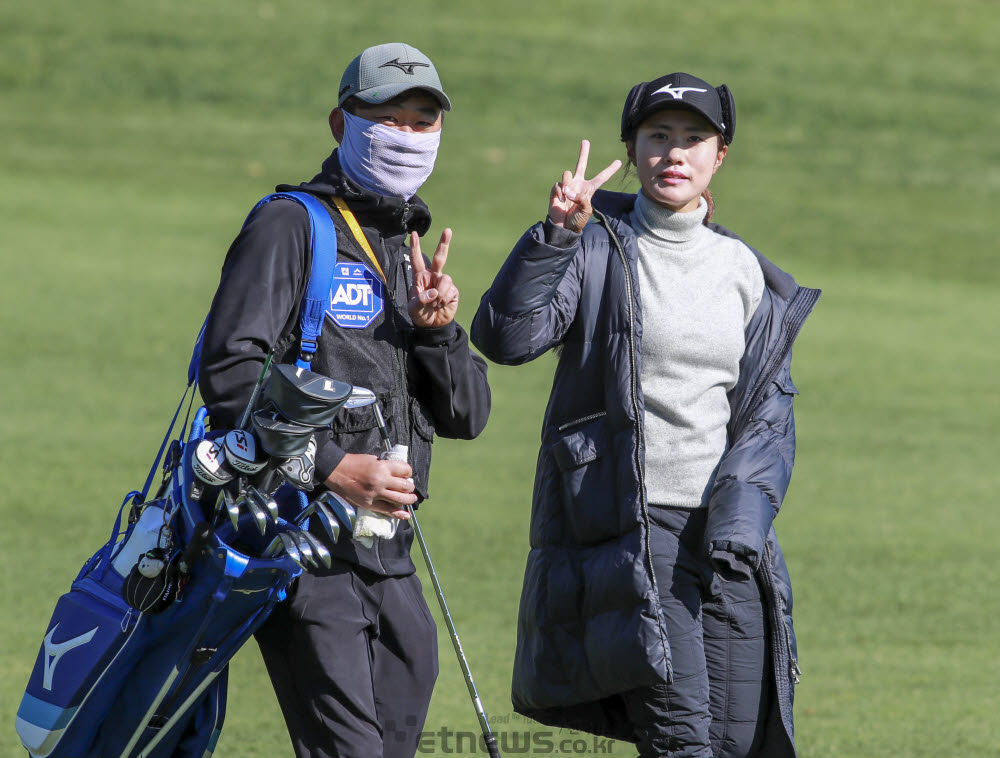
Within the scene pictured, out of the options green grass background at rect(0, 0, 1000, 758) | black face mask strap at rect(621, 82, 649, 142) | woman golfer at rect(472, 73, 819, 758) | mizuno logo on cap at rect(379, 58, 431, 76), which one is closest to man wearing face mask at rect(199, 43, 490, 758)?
mizuno logo on cap at rect(379, 58, 431, 76)

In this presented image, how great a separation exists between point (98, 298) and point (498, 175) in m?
9.07

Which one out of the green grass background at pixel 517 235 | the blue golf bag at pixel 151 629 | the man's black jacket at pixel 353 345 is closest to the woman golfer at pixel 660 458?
the man's black jacket at pixel 353 345

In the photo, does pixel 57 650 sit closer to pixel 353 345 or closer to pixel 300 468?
pixel 300 468

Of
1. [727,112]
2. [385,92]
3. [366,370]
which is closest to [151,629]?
[366,370]

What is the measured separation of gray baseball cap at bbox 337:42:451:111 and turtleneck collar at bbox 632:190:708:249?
73cm

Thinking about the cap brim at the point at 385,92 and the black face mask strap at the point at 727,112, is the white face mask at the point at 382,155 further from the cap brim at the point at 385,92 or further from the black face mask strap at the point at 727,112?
the black face mask strap at the point at 727,112

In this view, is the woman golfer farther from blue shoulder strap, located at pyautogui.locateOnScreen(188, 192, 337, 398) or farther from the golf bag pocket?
the golf bag pocket

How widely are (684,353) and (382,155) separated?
972 mm

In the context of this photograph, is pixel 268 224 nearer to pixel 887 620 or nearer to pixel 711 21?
pixel 887 620

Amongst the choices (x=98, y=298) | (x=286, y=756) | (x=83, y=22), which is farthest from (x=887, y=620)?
(x=83, y=22)

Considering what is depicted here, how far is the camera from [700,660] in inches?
173

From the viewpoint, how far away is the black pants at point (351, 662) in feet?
12.9

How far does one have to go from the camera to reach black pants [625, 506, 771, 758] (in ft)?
14.3

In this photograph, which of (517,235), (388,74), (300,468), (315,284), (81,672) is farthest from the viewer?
(517,235)
